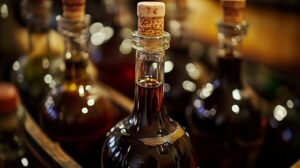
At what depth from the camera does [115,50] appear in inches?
35.0

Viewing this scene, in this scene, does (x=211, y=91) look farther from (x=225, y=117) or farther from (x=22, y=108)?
(x=22, y=108)

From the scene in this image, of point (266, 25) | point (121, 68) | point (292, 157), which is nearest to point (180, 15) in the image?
point (121, 68)

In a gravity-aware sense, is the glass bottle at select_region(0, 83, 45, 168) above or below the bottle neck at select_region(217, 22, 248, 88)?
below

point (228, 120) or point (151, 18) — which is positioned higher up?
Answer: point (151, 18)

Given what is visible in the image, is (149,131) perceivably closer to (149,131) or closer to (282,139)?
(149,131)

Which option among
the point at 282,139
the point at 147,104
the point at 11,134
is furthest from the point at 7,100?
the point at 282,139

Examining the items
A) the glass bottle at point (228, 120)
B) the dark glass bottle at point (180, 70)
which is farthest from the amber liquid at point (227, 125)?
the dark glass bottle at point (180, 70)

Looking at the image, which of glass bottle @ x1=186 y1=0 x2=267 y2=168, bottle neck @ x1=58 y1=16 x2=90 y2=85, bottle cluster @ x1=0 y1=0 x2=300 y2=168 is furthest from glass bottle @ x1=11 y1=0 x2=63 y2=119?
glass bottle @ x1=186 y1=0 x2=267 y2=168

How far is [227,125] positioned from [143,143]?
0.57ft

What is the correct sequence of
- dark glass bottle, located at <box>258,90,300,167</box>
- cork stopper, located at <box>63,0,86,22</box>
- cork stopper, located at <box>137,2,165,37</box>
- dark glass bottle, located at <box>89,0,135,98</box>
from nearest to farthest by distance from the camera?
1. cork stopper, located at <box>137,2,165,37</box>
2. cork stopper, located at <box>63,0,86,22</box>
3. dark glass bottle, located at <box>258,90,300,167</box>
4. dark glass bottle, located at <box>89,0,135,98</box>

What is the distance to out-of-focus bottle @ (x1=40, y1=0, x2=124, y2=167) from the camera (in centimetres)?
56

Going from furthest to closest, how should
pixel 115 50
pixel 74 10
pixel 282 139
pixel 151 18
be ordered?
pixel 115 50, pixel 282 139, pixel 74 10, pixel 151 18

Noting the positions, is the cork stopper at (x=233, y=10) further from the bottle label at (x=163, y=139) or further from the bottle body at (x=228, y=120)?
the bottle label at (x=163, y=139)

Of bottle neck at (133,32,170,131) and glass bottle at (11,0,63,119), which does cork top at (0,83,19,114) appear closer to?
glass bottle at (11,0,63,119)
